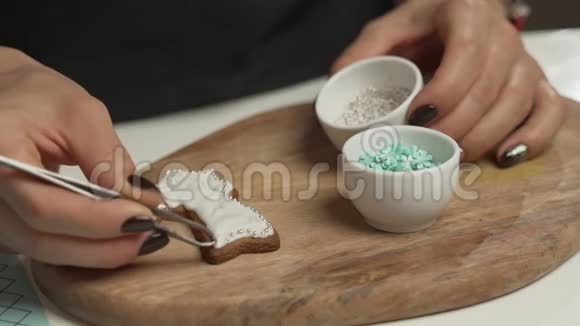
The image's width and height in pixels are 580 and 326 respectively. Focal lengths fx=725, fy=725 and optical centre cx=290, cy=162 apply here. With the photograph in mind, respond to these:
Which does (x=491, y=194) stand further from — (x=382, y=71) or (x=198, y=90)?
(x=198, y=90)

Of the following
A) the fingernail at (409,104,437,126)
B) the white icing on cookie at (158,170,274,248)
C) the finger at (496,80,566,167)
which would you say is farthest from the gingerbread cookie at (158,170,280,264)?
the finger at (496,80,566,167)

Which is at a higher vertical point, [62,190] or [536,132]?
[62,190]

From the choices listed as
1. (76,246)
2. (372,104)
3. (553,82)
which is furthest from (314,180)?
(553,82)

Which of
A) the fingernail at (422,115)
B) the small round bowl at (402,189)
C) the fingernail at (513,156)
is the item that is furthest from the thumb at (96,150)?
the fingernail at (513,156)

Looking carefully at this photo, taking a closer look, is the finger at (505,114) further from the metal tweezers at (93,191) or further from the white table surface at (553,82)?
the metal tweezers at (93,191)

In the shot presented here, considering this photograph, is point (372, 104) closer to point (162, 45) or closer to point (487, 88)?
point (487, 88)

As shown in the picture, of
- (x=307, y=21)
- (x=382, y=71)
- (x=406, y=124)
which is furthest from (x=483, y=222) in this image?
(x=307, y=21)
